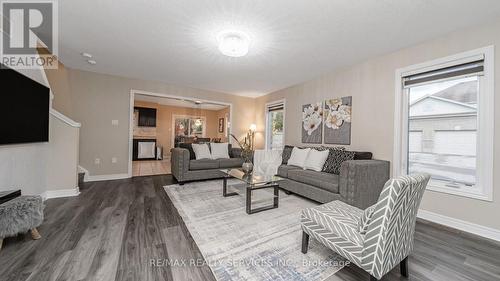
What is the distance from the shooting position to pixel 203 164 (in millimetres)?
4039

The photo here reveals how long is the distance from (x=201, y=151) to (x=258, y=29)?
293 centimetres

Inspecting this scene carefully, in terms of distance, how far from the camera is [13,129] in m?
1.96

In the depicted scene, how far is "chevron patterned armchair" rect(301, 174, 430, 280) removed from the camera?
1.03 meters

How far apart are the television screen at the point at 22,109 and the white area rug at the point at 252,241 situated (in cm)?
191

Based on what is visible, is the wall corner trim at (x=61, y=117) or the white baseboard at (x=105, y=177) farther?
the white baseboard at (x=105, y=177)

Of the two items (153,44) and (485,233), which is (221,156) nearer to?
(153,44)

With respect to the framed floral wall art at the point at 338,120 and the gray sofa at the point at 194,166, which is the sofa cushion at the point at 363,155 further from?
the gray sofa at the point at 194,166

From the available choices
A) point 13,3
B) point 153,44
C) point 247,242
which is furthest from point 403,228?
point 13,3

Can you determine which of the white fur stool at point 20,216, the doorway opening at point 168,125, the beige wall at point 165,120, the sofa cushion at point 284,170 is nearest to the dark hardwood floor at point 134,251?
the white fur stool at point 20,216

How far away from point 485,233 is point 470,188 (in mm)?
481

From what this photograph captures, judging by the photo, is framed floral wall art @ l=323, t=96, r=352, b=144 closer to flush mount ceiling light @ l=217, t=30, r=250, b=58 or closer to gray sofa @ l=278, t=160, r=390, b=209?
gray sofa @ l=278, t=160, r=390, b=209

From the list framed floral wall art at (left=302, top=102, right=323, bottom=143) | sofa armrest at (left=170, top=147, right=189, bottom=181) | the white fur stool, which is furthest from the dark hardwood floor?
framed floral wall art at (left=302, top=102, right=323, bottom=143)

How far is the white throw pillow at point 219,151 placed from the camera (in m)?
4.52

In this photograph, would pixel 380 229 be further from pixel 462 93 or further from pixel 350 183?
pixel 462 93
